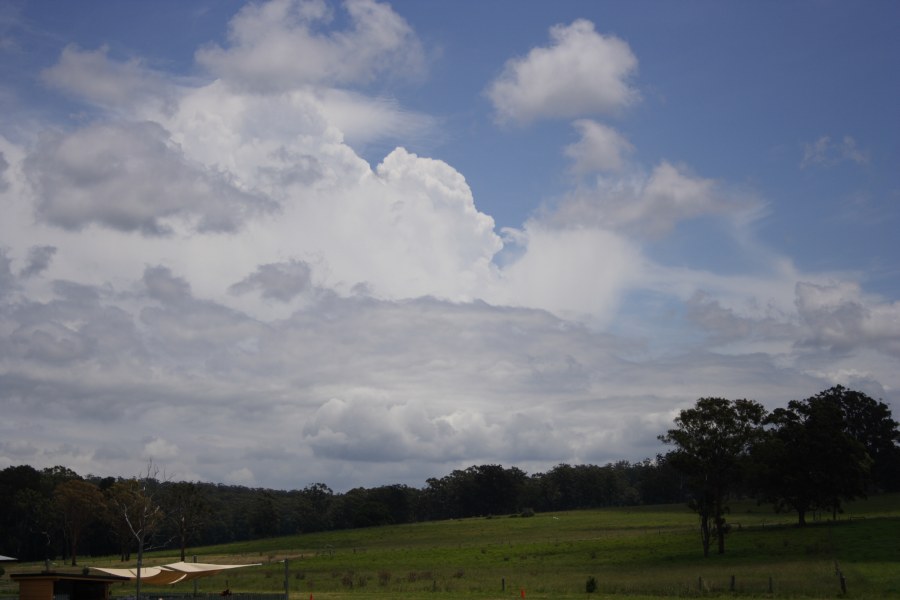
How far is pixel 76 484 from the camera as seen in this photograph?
4774 inches

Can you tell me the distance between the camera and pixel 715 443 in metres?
77.5

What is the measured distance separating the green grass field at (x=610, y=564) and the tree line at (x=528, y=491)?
482cm

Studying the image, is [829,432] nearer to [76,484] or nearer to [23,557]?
[76,484]

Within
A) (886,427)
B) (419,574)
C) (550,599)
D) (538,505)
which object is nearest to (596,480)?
(538,505)

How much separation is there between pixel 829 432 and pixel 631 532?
2586cm

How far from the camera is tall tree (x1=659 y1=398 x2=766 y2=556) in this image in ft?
254

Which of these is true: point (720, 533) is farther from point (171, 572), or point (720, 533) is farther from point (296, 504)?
point (296, 504)

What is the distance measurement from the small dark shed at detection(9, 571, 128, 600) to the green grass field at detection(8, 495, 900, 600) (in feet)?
39.8

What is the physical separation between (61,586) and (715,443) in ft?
183

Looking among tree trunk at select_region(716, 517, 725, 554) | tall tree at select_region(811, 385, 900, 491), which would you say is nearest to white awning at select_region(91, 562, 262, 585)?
tree trunk at select_region(716, 517, 725, 554)

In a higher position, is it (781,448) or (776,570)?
(781,448)

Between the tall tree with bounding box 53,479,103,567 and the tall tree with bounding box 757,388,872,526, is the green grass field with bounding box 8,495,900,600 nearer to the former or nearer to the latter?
the tall tree with bounding box 757,388,872,526

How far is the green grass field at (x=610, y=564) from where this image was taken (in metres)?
50.9

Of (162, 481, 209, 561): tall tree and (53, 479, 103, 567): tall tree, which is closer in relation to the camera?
(162, 481, 209, 561): tall tree
